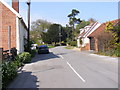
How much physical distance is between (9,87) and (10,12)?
38.5ft

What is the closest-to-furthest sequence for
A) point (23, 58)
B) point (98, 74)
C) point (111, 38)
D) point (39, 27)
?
1. point (98, 74)
2. point (23, 58)
3. point (111, 38)
4. point (39, 27)

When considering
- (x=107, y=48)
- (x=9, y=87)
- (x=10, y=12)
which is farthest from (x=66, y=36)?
(x=9, y=87)

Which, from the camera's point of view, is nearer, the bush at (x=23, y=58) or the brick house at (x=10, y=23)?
the bush at (x=23, y=58)

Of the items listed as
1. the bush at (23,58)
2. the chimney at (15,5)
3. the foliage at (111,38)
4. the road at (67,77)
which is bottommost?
the road at (67,77)

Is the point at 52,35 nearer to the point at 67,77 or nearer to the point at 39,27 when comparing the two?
the point at 39,27

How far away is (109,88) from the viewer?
7613 mm

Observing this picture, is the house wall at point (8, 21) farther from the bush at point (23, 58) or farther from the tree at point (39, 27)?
the tree at point (39, 27)

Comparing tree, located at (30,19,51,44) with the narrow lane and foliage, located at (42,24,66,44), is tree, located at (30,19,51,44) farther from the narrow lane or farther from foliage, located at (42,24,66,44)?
the narrow lane

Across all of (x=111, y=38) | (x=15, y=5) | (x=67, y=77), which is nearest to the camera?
(x=67, y=77)

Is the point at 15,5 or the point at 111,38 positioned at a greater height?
the point at 15,5

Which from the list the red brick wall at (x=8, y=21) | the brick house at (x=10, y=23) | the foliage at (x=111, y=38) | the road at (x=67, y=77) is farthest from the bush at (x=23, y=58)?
the foliage at (x=111, y=38)

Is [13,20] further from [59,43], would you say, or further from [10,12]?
[59,43]

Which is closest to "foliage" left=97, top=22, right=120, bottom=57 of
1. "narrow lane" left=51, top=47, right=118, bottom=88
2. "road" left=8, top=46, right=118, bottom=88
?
"narrow lane" left=51, top=47, right=118, bottom=88

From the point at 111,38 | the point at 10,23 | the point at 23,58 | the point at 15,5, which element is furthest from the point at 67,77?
the point at 111,38
